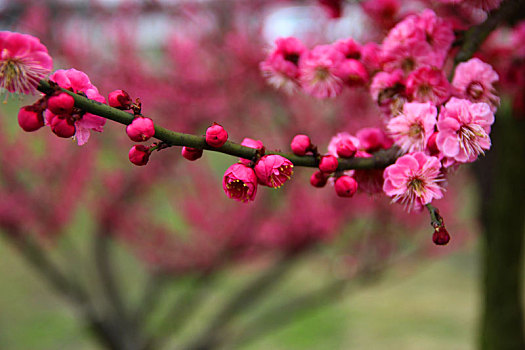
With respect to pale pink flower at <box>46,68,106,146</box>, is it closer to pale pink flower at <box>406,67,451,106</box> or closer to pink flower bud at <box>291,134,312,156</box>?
pink flower bud at <box>291,134,312,156</box>

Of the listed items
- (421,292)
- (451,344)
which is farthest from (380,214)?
(421,292)

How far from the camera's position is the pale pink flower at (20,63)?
55cm

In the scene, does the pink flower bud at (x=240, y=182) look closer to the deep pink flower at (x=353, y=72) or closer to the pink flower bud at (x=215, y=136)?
the pink flower bud at (x=215, y=136)

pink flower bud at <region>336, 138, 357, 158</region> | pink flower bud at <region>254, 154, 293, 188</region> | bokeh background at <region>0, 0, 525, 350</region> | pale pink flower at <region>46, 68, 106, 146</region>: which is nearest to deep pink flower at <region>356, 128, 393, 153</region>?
pink flower bud at <region>336, 138, 357, 158</region>

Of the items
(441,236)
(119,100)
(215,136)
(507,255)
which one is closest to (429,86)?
(441,236)

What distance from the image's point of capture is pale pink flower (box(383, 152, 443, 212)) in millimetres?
663

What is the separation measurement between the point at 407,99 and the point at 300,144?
Result: 10.8 inches

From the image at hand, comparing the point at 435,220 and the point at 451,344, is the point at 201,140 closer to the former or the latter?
the point at 435,220

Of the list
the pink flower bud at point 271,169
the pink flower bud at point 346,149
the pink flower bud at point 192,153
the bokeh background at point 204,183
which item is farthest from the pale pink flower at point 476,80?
the bokeh background at point 204,183

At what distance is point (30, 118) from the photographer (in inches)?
22.7

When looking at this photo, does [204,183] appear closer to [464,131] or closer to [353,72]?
[353,72]

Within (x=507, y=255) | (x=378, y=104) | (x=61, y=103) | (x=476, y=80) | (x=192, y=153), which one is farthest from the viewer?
(x=507, y=255)

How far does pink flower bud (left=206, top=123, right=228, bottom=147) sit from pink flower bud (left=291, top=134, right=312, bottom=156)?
13 centimetres

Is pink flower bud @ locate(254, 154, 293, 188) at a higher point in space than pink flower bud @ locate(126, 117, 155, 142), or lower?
higher
